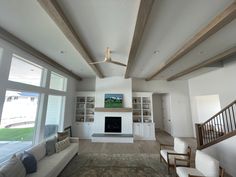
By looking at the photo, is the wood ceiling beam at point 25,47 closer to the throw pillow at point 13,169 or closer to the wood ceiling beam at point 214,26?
the throw pillow at point 13,169

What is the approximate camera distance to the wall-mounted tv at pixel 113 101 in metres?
6.14

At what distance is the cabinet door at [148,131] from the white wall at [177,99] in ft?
4.68

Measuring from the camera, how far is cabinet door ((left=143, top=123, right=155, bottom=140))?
5961 mm

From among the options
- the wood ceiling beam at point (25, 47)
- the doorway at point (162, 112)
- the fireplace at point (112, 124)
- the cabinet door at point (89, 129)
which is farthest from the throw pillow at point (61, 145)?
the doorway at point (162, 112)

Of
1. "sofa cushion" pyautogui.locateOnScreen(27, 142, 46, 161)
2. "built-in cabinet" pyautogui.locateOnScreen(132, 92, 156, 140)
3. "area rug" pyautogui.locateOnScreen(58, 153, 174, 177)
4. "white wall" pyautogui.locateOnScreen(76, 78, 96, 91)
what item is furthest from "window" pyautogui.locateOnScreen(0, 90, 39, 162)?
"built-in cabinet" pyautogui.locateOnScreen(132, 92, 156, 140)

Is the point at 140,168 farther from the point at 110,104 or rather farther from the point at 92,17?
the point at 92,17

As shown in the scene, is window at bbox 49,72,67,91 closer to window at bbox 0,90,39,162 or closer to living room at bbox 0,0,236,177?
living room at bbox 0,0,236,177

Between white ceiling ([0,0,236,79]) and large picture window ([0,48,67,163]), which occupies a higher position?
white ceiling ([0,0,236,79])

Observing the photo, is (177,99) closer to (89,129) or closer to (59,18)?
(89,129)

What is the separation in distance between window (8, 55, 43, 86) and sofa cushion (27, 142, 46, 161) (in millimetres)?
1802

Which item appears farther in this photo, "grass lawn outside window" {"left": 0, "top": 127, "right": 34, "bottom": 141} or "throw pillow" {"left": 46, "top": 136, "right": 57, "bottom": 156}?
"throw pillow" {"left": 46, "top": 136, "right": 57, "bottom": 156}

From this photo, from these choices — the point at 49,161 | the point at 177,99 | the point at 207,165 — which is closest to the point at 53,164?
the point at 49,161

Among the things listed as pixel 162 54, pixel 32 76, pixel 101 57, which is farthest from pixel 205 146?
pixel 32 76

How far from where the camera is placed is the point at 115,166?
129 inches
